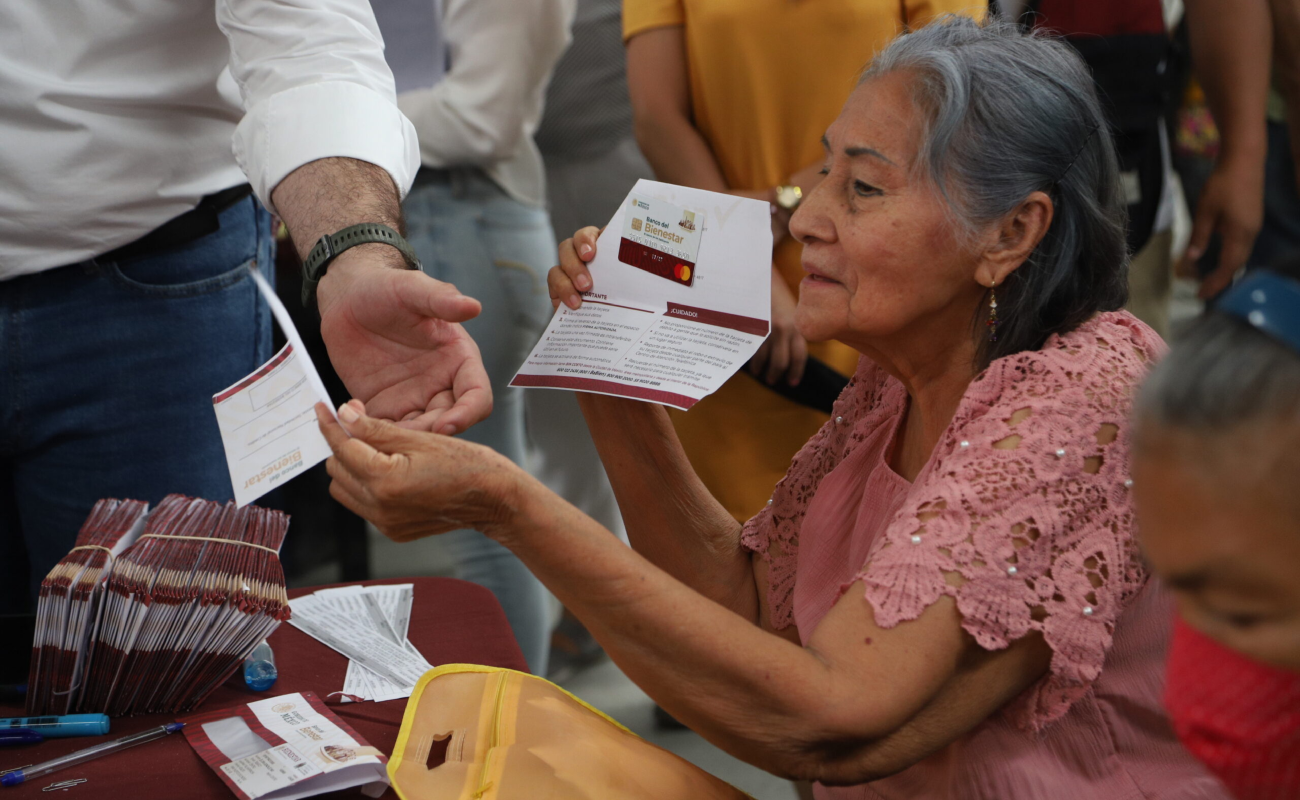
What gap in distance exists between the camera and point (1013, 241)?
1.35 metres

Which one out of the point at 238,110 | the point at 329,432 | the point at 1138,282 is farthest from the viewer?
the point at 1138,282

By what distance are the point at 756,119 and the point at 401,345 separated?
1199 millimetres

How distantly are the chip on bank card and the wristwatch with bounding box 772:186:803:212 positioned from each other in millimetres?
762

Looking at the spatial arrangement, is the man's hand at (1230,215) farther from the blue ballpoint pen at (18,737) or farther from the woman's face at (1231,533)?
the blue ballpoint pen at (18,737)

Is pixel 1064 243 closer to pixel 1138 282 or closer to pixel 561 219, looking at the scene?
pixel 1138 282

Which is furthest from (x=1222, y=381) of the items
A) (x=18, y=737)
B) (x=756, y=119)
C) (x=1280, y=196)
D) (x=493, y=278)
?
(x=1280, y=196)

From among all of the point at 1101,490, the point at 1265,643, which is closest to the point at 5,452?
the point at 1101,490

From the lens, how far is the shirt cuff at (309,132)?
141 cm

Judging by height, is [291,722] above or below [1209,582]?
below

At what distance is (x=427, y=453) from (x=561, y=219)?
219 centimetres

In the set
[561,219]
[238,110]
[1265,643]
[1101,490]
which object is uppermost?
[238,110]

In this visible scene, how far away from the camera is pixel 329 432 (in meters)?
1.06

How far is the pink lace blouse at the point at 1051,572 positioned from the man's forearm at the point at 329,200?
2.48 ft

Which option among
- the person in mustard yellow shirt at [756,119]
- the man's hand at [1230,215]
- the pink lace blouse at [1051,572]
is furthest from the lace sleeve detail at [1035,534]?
the man's hand at [1230,215]
